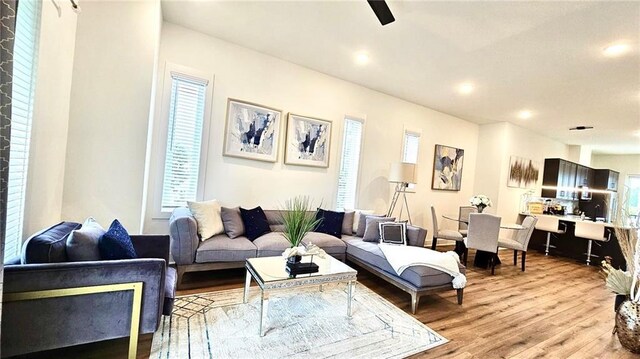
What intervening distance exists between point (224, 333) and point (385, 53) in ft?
11.6

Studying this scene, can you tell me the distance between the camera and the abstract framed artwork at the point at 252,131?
3.74 m

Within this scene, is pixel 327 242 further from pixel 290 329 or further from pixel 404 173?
pixel 404 173

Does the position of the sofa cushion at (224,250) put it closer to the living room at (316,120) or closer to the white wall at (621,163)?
the living room at (316,120)

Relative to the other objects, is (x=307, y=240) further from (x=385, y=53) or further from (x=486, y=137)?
(x=486, y=137)

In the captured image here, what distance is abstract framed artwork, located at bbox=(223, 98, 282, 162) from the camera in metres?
3.74

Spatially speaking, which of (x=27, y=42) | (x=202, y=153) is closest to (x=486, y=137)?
(x=202, y=153)

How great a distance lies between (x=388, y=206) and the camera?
5.29 m

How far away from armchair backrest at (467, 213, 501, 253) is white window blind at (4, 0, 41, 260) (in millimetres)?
4954

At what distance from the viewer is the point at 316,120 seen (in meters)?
4.37

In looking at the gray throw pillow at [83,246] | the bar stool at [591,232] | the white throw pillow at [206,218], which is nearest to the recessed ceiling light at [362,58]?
the white throw pillow at [206,218]

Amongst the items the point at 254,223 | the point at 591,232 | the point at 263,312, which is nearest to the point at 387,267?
the point at 263,312

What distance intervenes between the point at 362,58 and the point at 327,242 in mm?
2538

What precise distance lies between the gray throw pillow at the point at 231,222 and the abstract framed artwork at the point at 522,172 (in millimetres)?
5989

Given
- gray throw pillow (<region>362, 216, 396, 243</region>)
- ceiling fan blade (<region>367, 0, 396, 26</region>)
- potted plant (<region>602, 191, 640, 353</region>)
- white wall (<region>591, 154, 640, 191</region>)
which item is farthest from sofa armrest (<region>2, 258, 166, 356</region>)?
white wall (<region>591, 154, 640, 191</region>)
